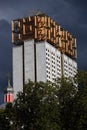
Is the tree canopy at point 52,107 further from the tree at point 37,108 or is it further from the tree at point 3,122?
the tree at point 3,122

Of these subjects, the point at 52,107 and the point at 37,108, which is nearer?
the point at 52,107

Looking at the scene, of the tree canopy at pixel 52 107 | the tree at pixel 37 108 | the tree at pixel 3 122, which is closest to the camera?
the tree canopy at pixel 52 107

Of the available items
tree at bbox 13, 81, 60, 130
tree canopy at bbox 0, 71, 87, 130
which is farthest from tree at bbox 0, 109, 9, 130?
tree at bbox 13, 81, 60, 130

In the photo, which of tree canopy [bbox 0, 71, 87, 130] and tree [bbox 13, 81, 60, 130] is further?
tree [bbox 13, 81, 60, 130]

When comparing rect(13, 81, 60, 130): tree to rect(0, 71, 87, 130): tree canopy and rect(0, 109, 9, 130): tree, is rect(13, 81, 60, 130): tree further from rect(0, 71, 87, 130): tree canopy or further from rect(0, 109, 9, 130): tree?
rect(0, 109, 9, 130): tree

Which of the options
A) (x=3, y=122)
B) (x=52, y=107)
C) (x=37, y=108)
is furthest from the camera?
(x=3, y=122)

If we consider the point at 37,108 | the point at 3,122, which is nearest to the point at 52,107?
the point at 37,108

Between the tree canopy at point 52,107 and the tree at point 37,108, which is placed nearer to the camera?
the tree canopy at point 52,107

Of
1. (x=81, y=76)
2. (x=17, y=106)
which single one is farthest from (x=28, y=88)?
(x=81, y=76)

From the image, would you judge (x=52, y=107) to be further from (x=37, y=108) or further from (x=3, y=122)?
(x=3, y=122)

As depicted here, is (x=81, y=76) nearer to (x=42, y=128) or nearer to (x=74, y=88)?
(x=74, y=88)

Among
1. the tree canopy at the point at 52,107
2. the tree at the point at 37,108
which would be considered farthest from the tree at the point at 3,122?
the tree at the point at 37,108

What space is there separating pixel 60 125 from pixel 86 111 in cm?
514

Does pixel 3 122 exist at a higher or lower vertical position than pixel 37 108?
lower
